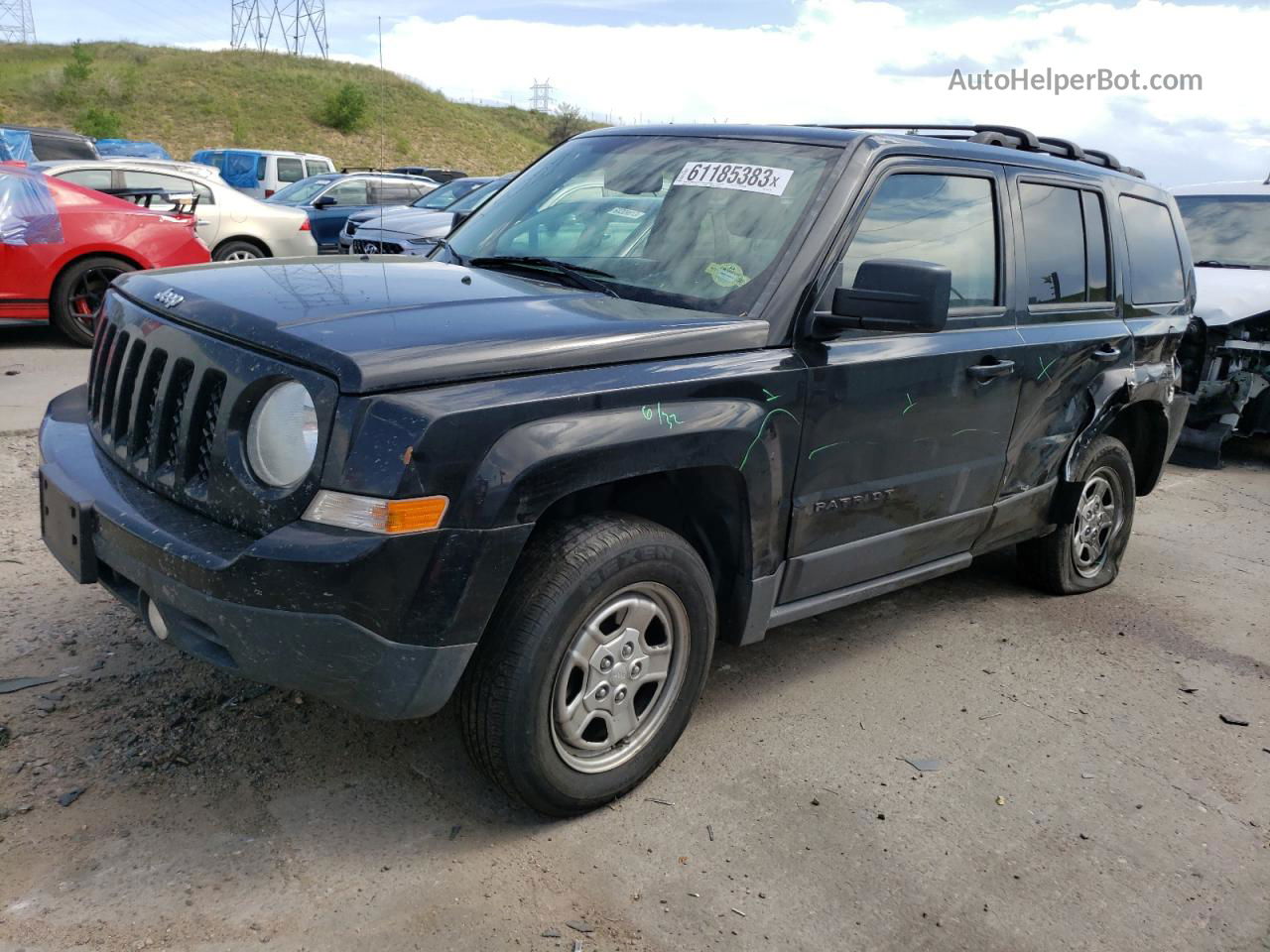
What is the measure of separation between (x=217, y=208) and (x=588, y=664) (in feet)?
37.2

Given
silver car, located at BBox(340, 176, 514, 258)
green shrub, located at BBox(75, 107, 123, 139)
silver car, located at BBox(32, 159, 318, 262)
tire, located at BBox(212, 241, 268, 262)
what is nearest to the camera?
silver car, located at BBox(340, 176, 514, 258)

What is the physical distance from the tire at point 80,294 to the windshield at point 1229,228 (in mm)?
8949

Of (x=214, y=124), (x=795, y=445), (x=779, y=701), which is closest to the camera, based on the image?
(x=795, y=445)

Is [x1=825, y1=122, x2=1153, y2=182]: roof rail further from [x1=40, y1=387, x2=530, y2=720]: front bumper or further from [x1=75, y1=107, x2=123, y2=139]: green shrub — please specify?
[x1=75, y1=107, x2=123, y2=139]: green shrub

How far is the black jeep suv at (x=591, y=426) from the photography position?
8.23ft

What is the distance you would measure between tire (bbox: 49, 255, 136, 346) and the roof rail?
7.11 m

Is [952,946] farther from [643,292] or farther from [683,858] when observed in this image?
[643,292]

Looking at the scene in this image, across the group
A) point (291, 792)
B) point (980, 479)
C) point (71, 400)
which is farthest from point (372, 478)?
point (980, 479)

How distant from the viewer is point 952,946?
2688 millimetres

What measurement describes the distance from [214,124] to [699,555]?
58.1 metres

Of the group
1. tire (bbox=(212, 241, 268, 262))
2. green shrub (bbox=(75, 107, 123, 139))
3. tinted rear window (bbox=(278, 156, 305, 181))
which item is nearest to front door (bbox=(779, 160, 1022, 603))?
tire (bbox=(212, 241, 268, 262))

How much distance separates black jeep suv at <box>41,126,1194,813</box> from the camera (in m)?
2.51

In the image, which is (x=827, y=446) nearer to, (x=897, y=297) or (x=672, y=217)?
(x=897, y=297)

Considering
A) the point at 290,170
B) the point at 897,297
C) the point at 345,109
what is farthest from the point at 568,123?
the point at 897,297
